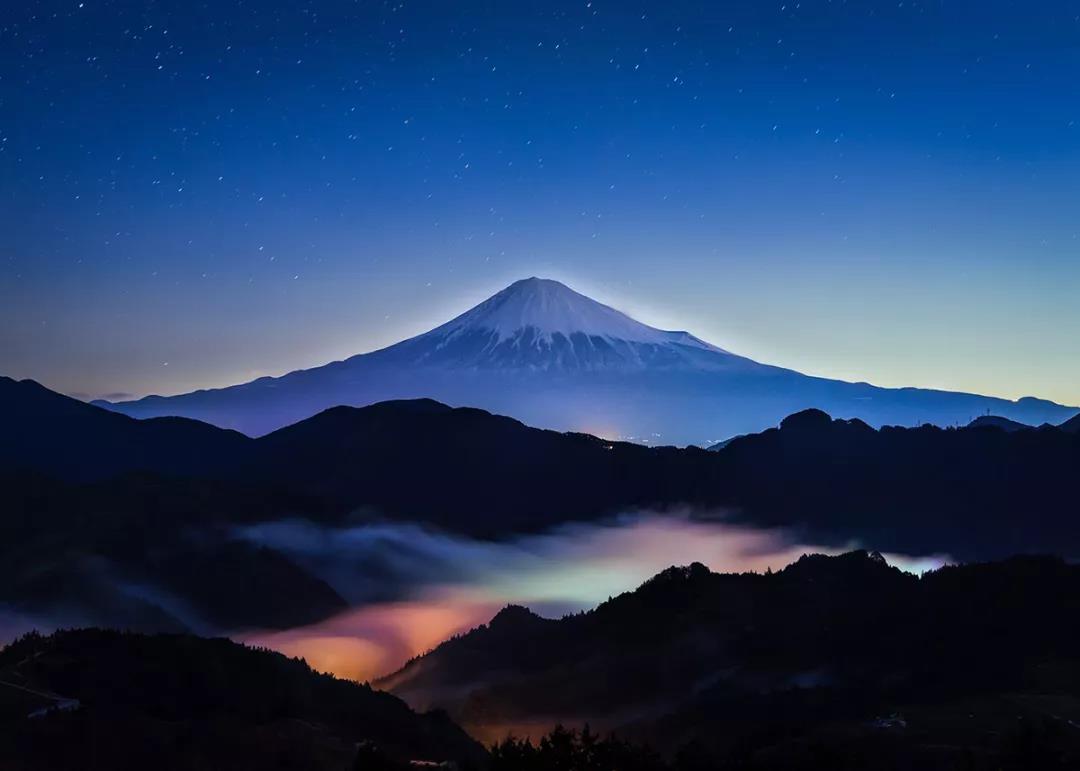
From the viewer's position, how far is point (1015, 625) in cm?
15212

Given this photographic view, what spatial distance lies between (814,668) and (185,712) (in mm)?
90978

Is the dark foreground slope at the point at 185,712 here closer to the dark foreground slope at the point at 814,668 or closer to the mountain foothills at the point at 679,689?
the mountain foothills at the point at 679,689

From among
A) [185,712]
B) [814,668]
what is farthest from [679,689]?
[185,712]

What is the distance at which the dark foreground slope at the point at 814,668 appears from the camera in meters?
102

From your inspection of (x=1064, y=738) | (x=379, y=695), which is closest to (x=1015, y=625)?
(x=1064, y=738)

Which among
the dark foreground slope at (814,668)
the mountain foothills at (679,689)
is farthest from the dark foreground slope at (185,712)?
the dark foreground slope at (814,668)

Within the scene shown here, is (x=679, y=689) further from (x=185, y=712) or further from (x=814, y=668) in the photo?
(x=185, y=712)

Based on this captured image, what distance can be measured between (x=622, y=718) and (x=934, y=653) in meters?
46.9

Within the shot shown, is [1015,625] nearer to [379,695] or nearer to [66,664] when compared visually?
[379,695]

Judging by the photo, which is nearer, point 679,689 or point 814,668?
point 814,668

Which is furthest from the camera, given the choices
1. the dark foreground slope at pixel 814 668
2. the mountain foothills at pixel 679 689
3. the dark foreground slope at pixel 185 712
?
the dark foreground slope at pixel 814 668

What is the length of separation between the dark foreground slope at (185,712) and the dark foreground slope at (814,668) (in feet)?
98.2

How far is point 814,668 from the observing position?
153375 mm

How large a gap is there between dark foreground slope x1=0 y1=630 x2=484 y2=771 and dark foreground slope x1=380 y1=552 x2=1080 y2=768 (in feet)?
98.2
